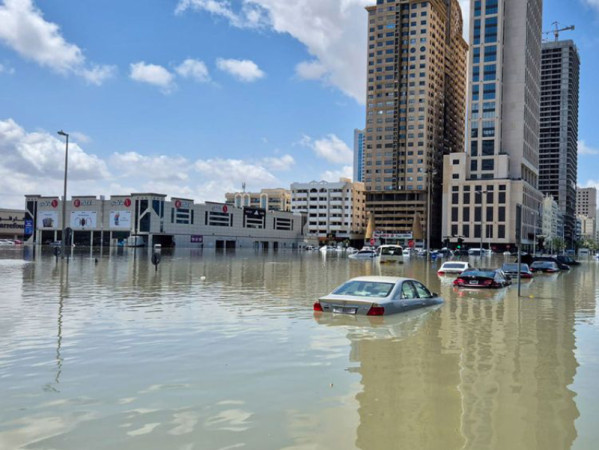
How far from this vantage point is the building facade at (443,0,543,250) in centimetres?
13438

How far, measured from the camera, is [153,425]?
20.2 ft

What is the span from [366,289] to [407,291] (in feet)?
4.70

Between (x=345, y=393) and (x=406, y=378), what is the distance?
52.6 inches

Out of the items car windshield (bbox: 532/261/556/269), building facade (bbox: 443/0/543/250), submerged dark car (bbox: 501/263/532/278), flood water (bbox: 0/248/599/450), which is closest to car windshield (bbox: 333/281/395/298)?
flood water (bbox: 0/248/599/450)

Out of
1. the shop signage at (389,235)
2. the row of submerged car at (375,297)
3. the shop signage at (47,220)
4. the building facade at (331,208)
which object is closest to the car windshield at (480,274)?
the row of submerged car at (375,297)

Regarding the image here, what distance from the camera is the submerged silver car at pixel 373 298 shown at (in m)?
13.8

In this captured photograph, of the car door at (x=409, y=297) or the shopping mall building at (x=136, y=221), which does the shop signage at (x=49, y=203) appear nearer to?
the shopping mall building at (x=136, y=221)

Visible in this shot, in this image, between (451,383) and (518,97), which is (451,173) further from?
(451,383)

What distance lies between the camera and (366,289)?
591 inches

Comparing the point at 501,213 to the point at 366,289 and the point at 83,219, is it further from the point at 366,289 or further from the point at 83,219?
the point at 366,289

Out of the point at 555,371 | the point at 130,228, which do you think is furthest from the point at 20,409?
the point at 130,228

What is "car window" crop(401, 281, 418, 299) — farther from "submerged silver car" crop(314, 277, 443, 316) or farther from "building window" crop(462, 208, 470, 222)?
"building window" crop(462, 208, 470, 222)

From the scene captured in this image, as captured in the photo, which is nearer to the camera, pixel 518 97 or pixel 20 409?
pixel 20 409

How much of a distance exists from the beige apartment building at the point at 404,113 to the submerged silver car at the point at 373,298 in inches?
5572
